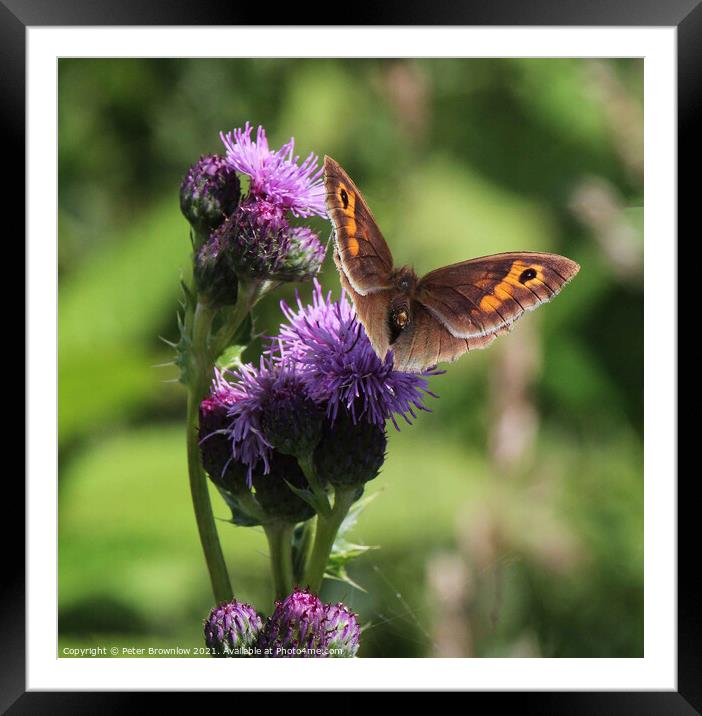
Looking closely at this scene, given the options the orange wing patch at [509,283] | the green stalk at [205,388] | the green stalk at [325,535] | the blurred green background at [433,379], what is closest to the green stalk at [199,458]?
the green stalk at [205,388]

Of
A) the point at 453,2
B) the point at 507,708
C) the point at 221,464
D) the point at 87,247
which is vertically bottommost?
the point at 507,708

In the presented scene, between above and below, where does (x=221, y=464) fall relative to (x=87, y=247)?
below

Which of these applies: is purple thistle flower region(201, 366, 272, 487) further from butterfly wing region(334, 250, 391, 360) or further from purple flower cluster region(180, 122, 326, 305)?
butterfly wing region(334, 250, 391, 360)

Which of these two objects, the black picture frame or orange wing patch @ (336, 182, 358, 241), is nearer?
orange wing patch @ (336, 182, 358, 241)

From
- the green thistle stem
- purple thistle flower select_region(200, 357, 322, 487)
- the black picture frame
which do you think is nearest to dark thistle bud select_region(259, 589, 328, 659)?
the green thistle stem

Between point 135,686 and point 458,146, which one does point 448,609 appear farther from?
point 458,146

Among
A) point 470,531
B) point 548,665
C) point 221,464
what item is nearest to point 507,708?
point 548,665

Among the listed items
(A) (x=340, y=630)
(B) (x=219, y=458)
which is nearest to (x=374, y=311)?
(B) (x=219, y=458)
